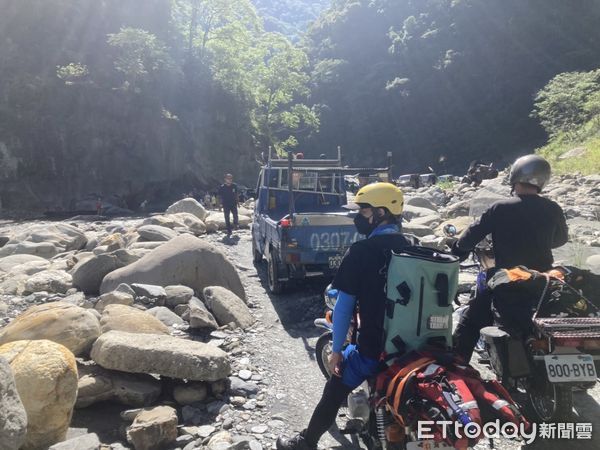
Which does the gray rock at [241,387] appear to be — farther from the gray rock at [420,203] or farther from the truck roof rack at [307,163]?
the gray rock at [420,203]

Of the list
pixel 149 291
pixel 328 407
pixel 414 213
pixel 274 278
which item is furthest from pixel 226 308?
pixel 414 213

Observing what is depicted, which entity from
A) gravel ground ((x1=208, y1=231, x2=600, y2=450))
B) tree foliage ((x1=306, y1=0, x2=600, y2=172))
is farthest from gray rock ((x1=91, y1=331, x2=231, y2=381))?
tree foliage ((x1=306, y1=0, x2=600, y2=172))

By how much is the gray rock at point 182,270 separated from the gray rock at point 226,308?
848mm

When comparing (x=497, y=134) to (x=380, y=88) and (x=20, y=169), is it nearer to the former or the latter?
(x=380, y=88)

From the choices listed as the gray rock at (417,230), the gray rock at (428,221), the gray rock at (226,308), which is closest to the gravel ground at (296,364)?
the gray rock at (226,308)

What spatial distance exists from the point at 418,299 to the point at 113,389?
2.63m

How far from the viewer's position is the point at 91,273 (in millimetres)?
7539

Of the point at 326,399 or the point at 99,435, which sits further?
the point at 99,435

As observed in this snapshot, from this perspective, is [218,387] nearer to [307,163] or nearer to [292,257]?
[292,257]

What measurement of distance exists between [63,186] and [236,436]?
1346 inches

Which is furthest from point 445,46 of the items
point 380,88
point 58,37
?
point 58,37

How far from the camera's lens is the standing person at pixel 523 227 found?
3.78 meters

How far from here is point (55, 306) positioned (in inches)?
185

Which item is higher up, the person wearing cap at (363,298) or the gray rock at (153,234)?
the person wearing cap at (363,298)
